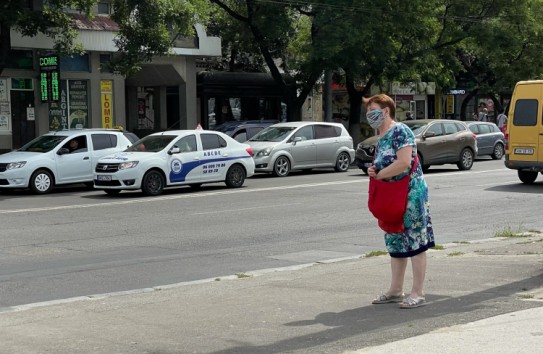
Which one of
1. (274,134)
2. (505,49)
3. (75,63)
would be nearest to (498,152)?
(505,49)

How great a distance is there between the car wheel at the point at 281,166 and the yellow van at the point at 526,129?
7245 millimetres

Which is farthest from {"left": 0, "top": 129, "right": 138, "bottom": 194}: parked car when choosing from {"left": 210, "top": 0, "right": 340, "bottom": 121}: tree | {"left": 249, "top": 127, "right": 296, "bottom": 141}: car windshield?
{"left": 210, "top": 0, "right": 340, "bottom": 121}: tree

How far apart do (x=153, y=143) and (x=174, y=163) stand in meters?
0.88

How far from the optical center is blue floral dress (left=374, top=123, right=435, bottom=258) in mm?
7801

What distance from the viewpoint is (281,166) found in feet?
87.3

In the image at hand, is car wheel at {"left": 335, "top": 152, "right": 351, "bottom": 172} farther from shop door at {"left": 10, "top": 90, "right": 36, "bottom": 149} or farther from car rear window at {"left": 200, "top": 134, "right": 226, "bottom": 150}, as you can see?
shop door at {"left": 10, "top": 90, "right": 36, "bottom": 149}

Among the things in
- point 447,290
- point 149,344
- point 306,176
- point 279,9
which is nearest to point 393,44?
point 279,9

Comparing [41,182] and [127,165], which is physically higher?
[127,165]

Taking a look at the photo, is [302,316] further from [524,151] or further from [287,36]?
[287,36]

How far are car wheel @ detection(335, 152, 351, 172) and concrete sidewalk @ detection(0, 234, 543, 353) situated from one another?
17.5 meters

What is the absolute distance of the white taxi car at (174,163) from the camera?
68.0ft

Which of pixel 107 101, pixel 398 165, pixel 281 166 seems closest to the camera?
pixel 398 165

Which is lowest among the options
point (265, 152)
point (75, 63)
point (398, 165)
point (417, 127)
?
point (265, 152)

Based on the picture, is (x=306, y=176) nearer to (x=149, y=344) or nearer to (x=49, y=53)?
(x=49, y=53)
